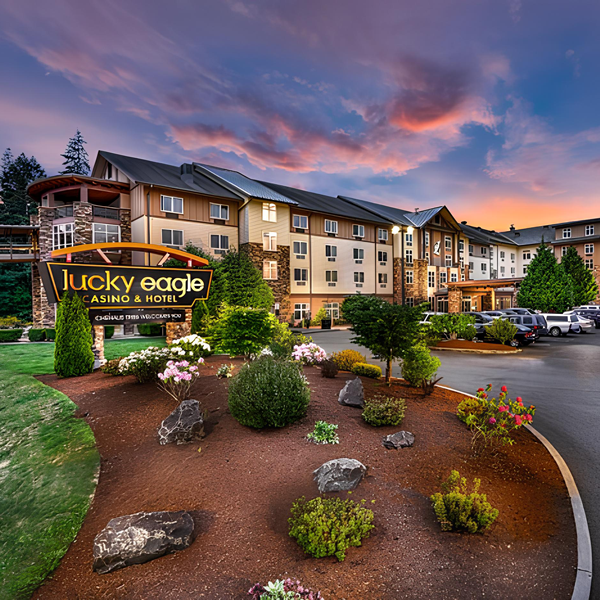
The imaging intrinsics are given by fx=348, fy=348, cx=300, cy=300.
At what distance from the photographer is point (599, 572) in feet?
12.4

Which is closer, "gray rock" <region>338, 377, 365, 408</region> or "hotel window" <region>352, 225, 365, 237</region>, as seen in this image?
"gray rock" <region>338, 377, 365, 408</region>

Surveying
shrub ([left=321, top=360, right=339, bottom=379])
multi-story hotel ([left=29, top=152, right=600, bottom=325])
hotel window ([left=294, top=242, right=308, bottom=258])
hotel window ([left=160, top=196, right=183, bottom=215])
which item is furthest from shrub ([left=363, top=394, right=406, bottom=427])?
hotel window ([left=294, top=242, right=308, bottom=258])

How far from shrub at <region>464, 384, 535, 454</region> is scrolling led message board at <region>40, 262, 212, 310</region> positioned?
10.8 metres

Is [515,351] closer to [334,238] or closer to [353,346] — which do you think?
[353,346]

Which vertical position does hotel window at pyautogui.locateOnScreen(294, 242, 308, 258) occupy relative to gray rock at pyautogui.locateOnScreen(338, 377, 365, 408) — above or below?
above

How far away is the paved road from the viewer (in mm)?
5797

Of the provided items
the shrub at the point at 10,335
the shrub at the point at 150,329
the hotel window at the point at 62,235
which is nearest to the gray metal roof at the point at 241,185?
the hotel window at the point at 62,235

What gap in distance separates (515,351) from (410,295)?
26343 mm

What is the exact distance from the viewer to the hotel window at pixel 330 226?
1518 inches

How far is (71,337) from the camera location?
1163cm

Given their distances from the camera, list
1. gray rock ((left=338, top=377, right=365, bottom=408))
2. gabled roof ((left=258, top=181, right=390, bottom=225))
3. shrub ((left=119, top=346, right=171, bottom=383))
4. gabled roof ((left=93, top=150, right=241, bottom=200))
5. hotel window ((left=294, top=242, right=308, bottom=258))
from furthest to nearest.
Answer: gabled roof ((left=258, top=181, right=390, bottom=225)), hotel window ((left=294, top=242, right=308, bottom=258)), gabled roof ((left=93, top=150, right=241, bottom=200)), shrub ((left=119, top=346, right=171, bottom=383)), gray rock ((left=338, top=377, right=365, bottom=408))

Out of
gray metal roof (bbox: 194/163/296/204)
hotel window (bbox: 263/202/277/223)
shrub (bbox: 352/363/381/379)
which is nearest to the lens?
shrub (bbox: 352/363/381/379)

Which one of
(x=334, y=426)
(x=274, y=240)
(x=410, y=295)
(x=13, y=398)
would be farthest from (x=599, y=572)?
(x=410, y=295)

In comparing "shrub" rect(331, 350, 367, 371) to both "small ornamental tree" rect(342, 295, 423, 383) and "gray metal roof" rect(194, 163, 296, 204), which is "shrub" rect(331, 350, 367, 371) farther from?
"gray metal roof" rect(194, 163, 296, 204)
